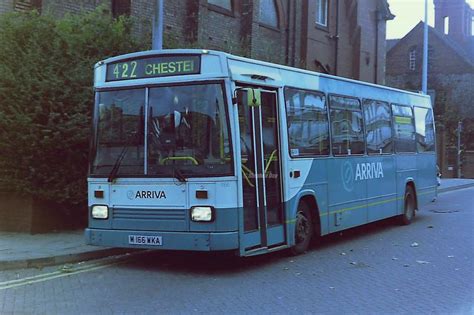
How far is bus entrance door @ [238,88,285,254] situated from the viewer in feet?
26.5

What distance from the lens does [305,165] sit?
370 inches

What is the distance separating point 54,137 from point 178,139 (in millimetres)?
3202

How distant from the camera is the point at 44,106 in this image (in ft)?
33.2

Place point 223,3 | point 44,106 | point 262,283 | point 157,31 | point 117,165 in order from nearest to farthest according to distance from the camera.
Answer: point 262,283, point 117,165, point 44,106, point 157,31, point 223,3

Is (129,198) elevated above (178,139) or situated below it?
below

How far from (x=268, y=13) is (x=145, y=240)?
15008mm

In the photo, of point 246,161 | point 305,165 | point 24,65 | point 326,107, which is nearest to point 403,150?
point 326,107

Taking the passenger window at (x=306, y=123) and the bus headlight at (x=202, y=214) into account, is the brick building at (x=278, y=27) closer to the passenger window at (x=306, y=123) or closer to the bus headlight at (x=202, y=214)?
the passenger window at (x=306, y=123)

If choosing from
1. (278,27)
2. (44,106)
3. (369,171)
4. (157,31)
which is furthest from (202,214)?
(278,27)

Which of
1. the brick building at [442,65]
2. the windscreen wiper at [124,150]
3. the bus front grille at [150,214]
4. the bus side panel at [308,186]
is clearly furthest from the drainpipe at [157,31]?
the brick building at [442,65]

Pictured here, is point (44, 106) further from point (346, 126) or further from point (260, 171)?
point (346, 126)

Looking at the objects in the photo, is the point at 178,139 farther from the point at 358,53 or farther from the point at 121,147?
the point at 358,53

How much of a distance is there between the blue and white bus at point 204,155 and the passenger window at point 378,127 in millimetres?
2238

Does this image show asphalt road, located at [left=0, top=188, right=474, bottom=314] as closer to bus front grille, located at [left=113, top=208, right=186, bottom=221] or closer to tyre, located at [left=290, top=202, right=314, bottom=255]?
tyre, located at [left=290, top=202, right=314, bottom=255]
